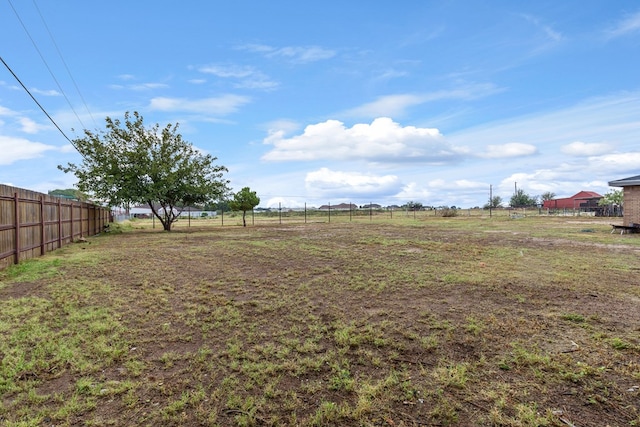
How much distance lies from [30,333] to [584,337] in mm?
5490

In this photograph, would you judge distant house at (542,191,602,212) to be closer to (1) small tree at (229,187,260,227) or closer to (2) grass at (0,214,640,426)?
(1) small tree at (229,187,260,227)

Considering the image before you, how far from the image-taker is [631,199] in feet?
48.4

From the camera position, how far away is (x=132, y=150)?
17.8 m

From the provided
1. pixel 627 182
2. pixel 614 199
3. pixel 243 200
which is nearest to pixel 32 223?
pixel 243 200

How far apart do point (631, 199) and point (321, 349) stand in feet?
58.1

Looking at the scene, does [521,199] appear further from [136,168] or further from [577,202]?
[136,168]

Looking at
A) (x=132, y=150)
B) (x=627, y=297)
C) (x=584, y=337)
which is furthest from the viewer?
(x=132, y=150)

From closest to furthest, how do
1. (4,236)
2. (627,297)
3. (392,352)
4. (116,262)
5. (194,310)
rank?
(392,352) < (194,310) < (627,297) < (4,236) < (116,262)

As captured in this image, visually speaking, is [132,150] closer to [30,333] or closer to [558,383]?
[30,333]

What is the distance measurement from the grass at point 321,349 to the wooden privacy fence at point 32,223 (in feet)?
4.48

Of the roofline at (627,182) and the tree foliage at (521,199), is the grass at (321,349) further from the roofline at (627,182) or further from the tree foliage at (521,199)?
the tree foliage at (521,199)

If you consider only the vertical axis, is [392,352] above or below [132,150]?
below

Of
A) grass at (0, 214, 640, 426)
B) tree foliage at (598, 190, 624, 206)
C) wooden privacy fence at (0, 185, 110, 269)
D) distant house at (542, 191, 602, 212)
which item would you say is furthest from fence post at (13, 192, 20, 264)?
distant house at (542, 191, 602, 212)

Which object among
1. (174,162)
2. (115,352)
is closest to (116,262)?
(115,352)
